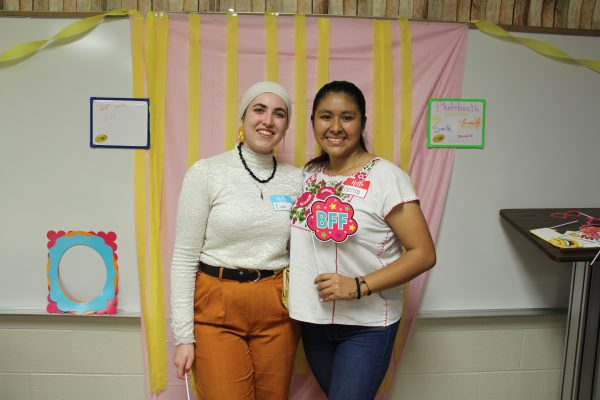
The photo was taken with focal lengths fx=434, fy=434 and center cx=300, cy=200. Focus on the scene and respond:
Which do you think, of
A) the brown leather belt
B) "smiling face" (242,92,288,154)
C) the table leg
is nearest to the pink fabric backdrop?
"smiling face" (242,92,288,154)

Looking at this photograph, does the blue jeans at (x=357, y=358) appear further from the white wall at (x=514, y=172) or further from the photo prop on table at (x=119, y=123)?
the photo prop on table at (x=119, y=123)

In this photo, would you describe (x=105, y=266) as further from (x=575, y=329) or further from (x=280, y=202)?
(x=575, y=329)

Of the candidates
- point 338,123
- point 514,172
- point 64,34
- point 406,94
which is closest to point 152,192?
point 64,34

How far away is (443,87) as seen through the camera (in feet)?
5.96

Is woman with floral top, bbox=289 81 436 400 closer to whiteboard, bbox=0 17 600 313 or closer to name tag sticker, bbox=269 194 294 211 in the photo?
name tag sticker, bbox=269 194 294 211

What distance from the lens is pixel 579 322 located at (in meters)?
1.70

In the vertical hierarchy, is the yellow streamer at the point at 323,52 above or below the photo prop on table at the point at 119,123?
above

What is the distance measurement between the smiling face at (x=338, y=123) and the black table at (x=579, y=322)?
0.83 meters

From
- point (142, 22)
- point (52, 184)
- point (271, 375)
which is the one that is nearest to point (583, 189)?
point (271, 375)

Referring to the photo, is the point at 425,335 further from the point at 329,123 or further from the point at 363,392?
the point at 329,123

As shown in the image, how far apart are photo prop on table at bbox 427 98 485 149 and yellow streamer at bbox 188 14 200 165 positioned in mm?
959

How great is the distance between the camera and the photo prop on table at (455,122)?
1.82m

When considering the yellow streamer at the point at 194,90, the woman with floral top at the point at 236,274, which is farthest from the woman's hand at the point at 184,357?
the yellow streamer at the point at 194,90

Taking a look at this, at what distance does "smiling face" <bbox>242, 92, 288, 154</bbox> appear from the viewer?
4.46 feet
